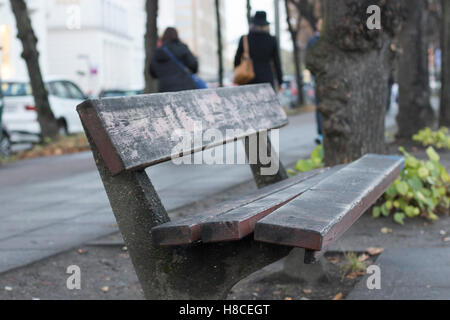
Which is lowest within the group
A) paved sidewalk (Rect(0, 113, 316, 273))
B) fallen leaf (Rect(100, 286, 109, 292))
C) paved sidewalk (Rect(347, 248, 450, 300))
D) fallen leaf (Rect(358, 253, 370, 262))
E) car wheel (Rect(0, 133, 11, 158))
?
car wheel (Rect(0, 133, 11, 158))

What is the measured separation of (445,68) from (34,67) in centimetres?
713

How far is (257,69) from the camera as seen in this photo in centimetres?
975

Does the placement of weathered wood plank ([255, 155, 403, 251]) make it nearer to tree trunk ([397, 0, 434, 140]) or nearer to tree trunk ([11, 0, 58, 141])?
tree trunk ([397, 0, 434, 140])

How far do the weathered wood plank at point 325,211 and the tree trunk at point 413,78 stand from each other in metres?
6.30

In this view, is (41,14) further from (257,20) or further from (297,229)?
(297,229)

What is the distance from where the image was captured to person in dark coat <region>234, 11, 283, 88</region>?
9.62m

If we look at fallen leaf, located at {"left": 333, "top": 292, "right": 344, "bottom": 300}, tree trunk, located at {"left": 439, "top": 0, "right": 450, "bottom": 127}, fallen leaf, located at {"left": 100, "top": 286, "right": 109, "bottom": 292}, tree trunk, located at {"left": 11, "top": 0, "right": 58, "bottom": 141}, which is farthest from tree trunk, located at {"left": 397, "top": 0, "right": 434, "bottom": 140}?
tree trunk, located at {"left": 11, "top": 0, "right": 58, "bottom": 141}

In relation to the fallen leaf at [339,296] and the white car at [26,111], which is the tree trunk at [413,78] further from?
the white car at [26,111]

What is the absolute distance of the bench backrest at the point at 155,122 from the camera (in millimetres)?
2672

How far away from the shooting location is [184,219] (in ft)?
9.15

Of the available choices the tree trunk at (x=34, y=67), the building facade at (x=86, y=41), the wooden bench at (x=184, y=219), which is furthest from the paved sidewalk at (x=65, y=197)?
the building facade at (x=86, y=41)

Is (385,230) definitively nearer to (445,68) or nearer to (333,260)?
(333,260)

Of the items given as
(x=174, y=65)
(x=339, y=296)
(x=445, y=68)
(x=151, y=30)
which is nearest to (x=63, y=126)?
(x=151, y=30)

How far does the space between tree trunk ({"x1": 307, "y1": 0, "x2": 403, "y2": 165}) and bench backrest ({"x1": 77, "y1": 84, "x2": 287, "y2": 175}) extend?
4.92 feet
